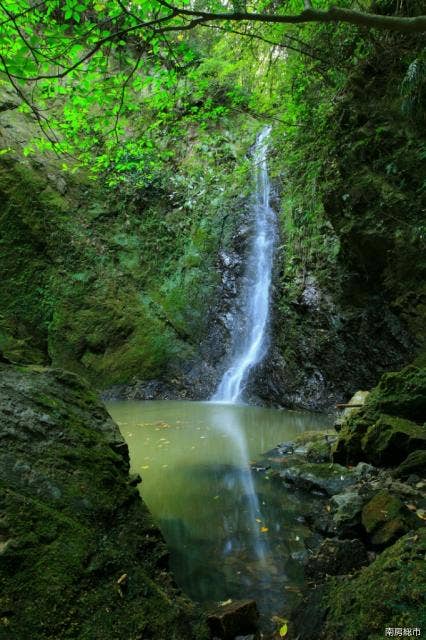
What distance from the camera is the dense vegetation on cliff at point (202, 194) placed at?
5238mm

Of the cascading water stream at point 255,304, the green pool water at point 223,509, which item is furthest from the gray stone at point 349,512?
the cascading water stream at point 255,304

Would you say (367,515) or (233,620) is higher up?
(367,515)

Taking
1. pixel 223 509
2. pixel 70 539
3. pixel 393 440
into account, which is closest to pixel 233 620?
pixel 70 539

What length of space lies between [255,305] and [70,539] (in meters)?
10.3

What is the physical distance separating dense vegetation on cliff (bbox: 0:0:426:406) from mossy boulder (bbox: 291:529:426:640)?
3121 millimetres

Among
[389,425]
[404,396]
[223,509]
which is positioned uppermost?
[404,396]

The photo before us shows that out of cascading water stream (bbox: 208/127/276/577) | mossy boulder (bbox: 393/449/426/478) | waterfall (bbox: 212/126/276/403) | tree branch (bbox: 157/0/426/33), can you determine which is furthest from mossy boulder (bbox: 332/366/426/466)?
waterfall (bbox: 212/126/276/403)

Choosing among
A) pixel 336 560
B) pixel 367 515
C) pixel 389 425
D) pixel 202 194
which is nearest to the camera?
pixel 336 560

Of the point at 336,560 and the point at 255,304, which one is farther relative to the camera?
the point at 255,304

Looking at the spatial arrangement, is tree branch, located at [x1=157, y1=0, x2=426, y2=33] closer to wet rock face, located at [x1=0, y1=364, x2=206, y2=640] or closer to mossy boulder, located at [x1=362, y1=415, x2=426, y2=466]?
wet rock face, located at [x1=0, y1=364, x2=206, y2=640]

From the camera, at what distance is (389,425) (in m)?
4.75

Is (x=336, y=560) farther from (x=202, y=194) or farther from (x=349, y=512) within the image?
(x=202, y=194)

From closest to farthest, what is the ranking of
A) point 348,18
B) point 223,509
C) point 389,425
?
1. point 348,18
2. point 223,509
3. point 389,425

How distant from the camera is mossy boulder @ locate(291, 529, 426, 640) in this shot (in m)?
1.78
